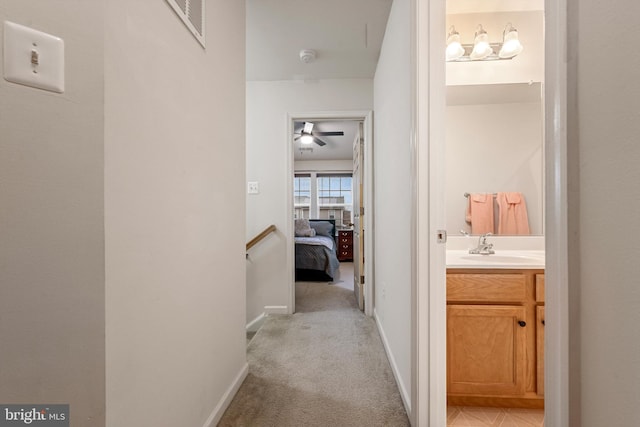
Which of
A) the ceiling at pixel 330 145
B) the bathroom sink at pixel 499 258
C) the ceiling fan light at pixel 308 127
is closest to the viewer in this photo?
the bathroom sink at pixel 499 258

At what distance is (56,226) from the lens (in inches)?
20.4

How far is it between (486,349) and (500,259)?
0.57m

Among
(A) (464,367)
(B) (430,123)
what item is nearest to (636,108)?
(B) (430,123)

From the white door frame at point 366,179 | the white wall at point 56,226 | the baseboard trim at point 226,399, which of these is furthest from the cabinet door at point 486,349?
the white wall at point 56,226

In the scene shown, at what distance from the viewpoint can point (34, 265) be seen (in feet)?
1.61

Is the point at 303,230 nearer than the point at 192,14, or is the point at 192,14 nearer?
the point at 192,14

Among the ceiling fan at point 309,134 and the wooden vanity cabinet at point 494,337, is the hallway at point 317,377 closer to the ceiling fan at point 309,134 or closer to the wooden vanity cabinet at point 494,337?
the wooden vanity cabinet at point 494,337

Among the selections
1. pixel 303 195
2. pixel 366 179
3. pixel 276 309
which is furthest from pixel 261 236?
pixel 303 195

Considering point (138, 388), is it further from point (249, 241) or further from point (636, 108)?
point (249, 241)

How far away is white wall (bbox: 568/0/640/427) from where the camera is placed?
0.42 metres

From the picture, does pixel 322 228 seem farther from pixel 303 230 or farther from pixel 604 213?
pixel 604 213

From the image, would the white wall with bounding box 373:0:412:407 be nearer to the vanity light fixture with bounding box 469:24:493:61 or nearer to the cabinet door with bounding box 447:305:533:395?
the cabinet door with bounding box 447:305:533:395

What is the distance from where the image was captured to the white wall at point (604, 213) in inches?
16.5

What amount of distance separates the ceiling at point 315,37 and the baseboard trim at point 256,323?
97.4 inches
